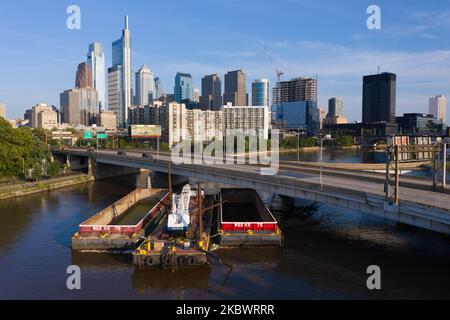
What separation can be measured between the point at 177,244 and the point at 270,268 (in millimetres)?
8169

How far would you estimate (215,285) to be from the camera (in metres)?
29.2

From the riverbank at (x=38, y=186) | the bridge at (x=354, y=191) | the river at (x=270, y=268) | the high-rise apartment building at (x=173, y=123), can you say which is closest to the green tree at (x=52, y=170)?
the riverbank at (x=38, y=186)

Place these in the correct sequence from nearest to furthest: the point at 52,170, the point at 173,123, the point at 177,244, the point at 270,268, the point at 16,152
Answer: the point at 270,268 → the point at 177,244 → the point at 16,152 → the point at 52,170 → the point at 173,123

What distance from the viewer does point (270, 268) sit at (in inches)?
1284

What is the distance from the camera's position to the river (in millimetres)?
28109

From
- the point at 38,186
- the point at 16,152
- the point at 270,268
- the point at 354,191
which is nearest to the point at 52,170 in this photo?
the point at 16,152

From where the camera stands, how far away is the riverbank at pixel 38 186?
2539 inches

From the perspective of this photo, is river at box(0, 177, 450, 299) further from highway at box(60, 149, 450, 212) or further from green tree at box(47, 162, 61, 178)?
green tree at box(47, 162, 61, 178)

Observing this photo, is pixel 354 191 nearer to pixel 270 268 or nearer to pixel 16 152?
pixel 270 268

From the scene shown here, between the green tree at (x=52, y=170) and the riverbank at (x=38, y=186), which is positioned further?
the green tree at (x=52, y=170)

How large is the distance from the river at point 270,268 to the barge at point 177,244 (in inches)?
34.9

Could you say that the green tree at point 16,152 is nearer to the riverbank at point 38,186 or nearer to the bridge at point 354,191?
the riverbank at point 38,186

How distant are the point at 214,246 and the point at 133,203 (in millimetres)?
24601
